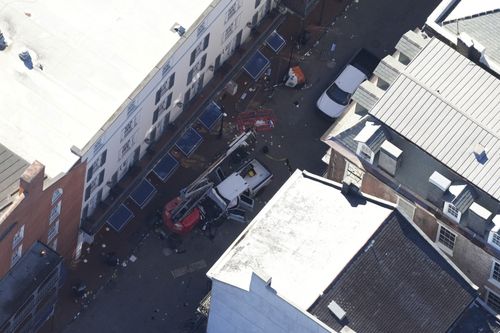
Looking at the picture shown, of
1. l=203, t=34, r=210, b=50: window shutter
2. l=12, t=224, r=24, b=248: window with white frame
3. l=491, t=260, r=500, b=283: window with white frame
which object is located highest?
l=491, t=260, r=500, b=283: window with white frame

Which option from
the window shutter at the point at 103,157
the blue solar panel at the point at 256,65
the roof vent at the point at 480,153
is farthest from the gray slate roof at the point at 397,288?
the blue solar panel at the point at 256,65

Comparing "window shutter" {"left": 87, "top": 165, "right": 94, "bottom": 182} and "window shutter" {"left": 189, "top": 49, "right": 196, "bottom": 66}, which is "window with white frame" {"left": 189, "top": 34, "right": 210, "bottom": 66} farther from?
"window shutter" {"left": 87, "top": 165, "right": 94, "bottom": 182}

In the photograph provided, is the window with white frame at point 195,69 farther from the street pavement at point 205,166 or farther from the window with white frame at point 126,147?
the window with white frame at point 126,147

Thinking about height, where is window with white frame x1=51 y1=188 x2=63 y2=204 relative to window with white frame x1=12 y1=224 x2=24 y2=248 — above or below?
above

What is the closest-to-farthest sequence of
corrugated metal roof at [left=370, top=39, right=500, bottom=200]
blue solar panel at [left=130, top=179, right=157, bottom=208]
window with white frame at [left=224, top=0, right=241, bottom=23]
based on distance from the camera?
1. corrugated metal roof at [left=370, top=39, right=500, bottom=200]
2. window with white frame at [left=224, top=0, right=241, bottom=23]
3. blue solar panel at [left=130, top=179, right=157, bottom=208]

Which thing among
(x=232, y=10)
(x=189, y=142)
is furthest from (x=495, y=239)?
(x=189, y=142)

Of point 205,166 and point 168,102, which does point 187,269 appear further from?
point 168,102

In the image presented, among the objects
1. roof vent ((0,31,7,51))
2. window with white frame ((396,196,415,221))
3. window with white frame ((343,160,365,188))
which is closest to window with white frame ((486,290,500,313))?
window with white frame ((396,196,415,221))
